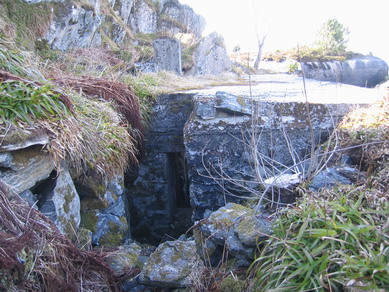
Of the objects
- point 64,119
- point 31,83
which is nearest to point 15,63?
point 31,83

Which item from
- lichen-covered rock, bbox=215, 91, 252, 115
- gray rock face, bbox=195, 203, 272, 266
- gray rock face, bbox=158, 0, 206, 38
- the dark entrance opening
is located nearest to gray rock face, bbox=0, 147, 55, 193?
gray rock face, bbox=195, 203, 272, 266

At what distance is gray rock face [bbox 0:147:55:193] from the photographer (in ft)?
7.80

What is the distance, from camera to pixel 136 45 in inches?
364

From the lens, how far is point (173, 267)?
2.62 m

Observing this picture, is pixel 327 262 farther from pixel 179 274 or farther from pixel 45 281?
pixel 45 281

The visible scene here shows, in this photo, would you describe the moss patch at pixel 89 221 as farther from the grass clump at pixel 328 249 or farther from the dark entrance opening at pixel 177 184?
the dark entrance opening at pixel 177 184

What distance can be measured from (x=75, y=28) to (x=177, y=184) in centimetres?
333

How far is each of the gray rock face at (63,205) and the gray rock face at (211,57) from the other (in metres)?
8.04

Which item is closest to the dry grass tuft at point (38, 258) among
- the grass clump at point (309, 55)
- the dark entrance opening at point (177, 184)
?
the dark entrance opening at point (177, 184)

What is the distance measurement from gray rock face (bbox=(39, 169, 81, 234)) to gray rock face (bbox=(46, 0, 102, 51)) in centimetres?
360

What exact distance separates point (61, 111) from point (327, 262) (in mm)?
2189

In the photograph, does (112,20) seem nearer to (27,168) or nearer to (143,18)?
(143,18)

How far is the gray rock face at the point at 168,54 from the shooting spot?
8719mm

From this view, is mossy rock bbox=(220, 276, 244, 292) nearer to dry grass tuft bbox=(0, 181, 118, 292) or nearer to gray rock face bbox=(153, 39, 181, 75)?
dry grass tuft bbox=(0, 181, 118, 292)
